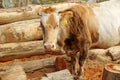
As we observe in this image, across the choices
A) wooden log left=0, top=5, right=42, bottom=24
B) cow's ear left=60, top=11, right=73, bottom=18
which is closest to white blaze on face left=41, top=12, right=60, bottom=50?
cow's ear left=60, top=11, right=73, bottom=18

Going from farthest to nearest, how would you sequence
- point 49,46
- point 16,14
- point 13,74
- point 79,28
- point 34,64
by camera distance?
1. point 16,14
2. point 34,64
3. point 79,28
4. point 13,74
5. point 49,46

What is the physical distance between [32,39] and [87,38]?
2327 millimetres

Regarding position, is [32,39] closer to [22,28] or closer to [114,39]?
[22,28]

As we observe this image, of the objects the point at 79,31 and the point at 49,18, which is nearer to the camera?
the point at 49,18

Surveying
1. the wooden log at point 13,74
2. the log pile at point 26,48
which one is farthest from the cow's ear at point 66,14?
the log pile at point 26,48

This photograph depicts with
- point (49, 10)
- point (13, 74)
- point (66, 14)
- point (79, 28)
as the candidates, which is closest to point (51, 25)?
point (49, 10)

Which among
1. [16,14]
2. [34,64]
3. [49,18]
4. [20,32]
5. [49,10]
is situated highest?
[49,10]

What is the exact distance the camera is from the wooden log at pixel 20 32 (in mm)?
6812

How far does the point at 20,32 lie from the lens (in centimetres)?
697

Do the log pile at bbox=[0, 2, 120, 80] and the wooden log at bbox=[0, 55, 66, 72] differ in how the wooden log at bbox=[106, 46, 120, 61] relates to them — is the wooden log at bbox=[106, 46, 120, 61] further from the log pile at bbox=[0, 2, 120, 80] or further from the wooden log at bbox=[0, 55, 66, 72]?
the wooden log at bbox=[0, 55, 66, 72]

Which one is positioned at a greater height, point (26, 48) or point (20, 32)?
point (20, 32)

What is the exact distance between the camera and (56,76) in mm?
4988

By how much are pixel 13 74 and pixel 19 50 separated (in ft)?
6.50

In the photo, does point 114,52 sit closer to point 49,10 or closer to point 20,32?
point 20,32
